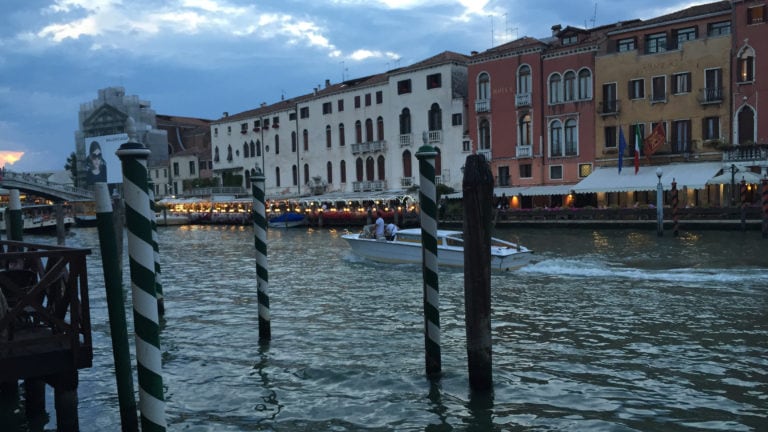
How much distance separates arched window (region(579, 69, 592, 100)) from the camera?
35344 mm

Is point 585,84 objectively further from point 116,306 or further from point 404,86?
point 116,306

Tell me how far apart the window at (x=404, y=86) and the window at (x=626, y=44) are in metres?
14.3

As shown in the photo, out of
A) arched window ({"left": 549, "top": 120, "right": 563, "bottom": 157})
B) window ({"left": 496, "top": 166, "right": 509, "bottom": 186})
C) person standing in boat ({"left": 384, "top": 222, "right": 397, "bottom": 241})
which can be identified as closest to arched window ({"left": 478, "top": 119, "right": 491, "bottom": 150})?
window ({"left": 496, "top": 166, "right": 509, "bottom": 186})

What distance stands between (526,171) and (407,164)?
31.5 ft

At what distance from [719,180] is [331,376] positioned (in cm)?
2634

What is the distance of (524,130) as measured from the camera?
38.2 meters

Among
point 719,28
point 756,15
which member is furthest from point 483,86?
point 756,15

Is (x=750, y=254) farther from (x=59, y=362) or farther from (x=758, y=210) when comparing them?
(x=59, y=362)

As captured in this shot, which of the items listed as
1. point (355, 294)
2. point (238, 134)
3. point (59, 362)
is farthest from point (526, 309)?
point (238, 134)

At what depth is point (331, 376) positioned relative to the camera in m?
7.21

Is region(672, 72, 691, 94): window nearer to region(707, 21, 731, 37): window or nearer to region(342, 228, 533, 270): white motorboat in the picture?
region(707, 21, 731, 37): window

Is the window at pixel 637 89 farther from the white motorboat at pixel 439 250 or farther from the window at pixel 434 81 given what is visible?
the white motorboat at pixel 439 250

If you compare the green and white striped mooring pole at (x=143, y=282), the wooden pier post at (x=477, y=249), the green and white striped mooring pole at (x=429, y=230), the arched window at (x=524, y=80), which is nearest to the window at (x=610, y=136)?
the arched window at (x=524, y=80)

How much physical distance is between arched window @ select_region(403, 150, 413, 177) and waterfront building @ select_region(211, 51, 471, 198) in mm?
69
